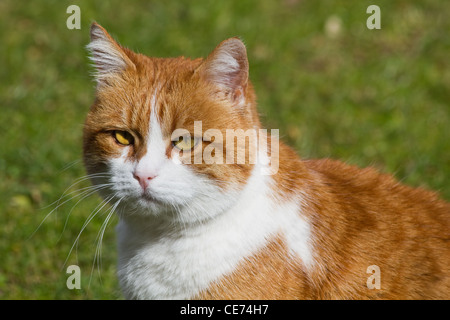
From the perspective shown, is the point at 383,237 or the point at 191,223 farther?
the point at 383,237

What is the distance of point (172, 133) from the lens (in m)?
2.60

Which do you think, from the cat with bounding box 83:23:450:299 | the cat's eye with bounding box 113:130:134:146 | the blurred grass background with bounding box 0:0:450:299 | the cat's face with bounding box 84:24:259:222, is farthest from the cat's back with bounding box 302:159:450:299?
the blurred grass background with bounding box 0:0:450:299

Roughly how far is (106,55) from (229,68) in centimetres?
60

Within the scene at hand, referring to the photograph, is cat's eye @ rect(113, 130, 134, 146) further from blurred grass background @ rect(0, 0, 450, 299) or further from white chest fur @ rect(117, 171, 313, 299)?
blurred grass background @ rect(0, 0, 450, 299)

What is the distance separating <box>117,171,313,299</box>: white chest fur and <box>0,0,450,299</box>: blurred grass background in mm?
1033

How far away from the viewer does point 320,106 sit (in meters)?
5.28

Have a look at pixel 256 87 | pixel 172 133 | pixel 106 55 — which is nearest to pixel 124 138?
pixel 172 133

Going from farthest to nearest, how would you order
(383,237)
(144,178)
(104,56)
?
(104,56)
(383,237)
(144,178)

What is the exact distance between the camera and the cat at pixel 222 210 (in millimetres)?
2602

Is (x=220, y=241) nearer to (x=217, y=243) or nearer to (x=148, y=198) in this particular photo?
(x=217, y=243)

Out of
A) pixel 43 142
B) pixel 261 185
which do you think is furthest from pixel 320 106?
pixel 261 185

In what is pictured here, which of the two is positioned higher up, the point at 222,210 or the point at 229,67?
the point at 229,67

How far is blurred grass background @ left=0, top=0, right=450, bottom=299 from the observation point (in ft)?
13.6
